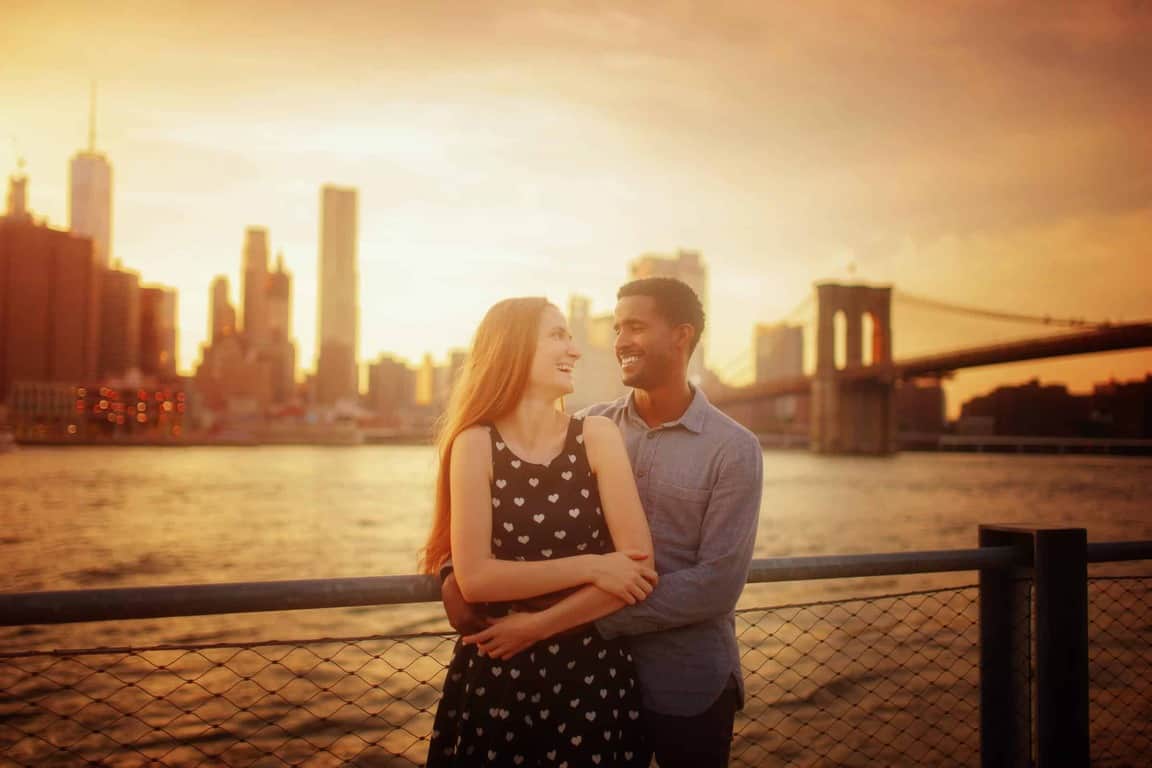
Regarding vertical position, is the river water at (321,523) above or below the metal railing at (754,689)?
below

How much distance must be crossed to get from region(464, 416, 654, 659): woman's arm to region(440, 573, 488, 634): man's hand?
0.02m

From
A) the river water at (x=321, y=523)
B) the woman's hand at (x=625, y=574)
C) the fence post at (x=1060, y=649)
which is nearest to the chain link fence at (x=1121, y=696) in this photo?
the fence post at (x=1060, y=649)

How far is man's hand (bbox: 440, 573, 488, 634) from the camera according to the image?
6.38 feet

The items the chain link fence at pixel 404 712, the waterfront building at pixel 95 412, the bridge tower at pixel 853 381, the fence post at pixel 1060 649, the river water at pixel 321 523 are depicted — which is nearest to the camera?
the fence post at pixel 1060 649

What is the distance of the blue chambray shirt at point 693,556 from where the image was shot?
6.76 ft

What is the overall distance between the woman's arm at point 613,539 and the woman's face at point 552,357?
11cm

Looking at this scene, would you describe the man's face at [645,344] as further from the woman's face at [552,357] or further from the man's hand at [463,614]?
the man's hand at [463,614]

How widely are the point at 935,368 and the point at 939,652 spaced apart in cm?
4697

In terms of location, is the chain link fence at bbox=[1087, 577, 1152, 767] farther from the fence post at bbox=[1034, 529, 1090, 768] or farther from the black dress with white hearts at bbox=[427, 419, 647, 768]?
the black dress with white hearts at bbox=[427, 419, 647, 768]

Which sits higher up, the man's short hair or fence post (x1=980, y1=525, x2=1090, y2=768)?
the man's short hair

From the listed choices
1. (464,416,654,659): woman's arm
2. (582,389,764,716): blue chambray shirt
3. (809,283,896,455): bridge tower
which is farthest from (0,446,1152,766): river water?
(809,283,896,455): bridge tower

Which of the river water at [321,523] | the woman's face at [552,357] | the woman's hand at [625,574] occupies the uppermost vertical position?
the woman's face at [552,357]

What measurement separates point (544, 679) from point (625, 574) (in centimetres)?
30

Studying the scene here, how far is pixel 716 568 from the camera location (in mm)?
2088
